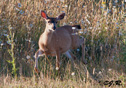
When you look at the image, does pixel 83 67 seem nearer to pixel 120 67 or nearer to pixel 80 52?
pixel 120 67

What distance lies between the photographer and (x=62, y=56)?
19.8ft

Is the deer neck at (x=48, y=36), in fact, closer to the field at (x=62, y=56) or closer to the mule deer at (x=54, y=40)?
the mule deer at (x=54, y=40)

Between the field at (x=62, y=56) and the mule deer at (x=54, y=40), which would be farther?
the mule deer at (x=54, y=40)

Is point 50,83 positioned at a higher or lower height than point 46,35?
lower

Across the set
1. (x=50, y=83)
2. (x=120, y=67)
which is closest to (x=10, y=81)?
(x=50, y=83)

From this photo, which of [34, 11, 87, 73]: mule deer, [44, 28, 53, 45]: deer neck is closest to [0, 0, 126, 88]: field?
[34, 11, 87, 73]: mule deer

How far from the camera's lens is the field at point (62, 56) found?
15.1ft

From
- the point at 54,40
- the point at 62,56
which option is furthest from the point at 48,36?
the point at 62,56

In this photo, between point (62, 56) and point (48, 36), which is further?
point (62, 56)

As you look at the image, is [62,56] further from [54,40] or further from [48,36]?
[48,36]

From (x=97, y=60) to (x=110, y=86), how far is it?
134 cm

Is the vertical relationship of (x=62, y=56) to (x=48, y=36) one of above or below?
below

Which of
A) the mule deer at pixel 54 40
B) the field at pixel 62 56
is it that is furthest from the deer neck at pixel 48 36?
the field at pixel 62 56

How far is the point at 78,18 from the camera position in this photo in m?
7.24
